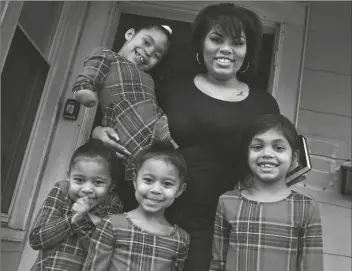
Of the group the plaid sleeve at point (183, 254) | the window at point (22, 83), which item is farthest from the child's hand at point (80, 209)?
the window at point (22, 83)

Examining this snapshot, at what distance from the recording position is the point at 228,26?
4.96 ft


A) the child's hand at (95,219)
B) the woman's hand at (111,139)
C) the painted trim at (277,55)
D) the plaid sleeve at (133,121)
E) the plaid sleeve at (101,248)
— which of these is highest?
the painted trim at (277,55)

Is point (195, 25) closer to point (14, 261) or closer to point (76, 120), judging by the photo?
point (76, 120)

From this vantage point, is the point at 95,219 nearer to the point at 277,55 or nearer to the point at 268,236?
the point at 268,236

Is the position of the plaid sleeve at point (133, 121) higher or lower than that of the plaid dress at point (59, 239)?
higher

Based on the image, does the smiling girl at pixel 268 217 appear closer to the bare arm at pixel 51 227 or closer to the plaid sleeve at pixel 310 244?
the plaid sleeve at pixel 310 244

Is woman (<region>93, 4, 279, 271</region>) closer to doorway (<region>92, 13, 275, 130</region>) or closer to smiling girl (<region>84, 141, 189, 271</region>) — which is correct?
smiling girl (<region>84, 141, 189, 271</region>)

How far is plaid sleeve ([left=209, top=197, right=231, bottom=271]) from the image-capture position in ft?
4.30

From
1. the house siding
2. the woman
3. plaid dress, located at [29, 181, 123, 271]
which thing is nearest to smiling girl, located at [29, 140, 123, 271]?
plaid dress, located at [29, 181, 123, 271]

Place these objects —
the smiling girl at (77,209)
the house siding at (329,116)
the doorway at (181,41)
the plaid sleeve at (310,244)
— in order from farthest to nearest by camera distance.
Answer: the doorway at (181,41) < the house siding at (329,116) < the smiling girl at (77,209) < the plaid sleeve at (310,244)

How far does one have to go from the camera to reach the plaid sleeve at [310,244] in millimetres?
1238

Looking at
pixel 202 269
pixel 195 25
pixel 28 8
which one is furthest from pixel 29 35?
pixel 202 269

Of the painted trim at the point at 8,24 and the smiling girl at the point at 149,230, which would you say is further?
the painted trim at the point at 8,24

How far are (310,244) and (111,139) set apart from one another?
2.72ft
